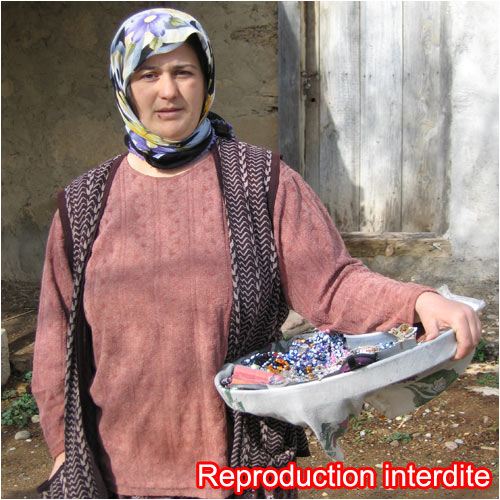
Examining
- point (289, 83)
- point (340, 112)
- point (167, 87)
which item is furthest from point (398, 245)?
point (167, 87)

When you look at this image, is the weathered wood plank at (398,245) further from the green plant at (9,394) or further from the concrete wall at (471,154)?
the green plant at (9,394)

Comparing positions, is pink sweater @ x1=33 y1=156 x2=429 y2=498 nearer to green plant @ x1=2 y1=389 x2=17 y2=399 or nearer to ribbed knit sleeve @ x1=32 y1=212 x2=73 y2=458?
ribbed knit sleeve @ x1=32 y1=212 x2=73 y2=458

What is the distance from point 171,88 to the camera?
1707mm

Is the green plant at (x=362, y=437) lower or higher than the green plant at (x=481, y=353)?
lower

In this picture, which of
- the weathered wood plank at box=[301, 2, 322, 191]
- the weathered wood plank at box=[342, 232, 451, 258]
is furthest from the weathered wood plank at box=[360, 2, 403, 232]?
the weathered wood plank at box=[301, 2, 322, 191]

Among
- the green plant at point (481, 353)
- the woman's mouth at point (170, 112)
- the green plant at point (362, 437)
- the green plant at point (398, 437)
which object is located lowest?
the green plant at point (362, 437)

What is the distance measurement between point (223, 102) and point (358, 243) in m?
1.31

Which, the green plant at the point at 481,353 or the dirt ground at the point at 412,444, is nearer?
the dirt ground at the point at 412,444

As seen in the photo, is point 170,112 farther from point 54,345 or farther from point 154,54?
point 54,345

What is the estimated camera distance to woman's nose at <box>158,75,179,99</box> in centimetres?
171

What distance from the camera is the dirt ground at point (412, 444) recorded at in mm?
3123

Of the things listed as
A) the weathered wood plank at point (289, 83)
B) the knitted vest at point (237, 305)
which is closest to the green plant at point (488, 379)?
the weathered wood plank at point (289, 83)

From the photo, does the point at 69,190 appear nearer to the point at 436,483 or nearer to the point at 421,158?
the point at 436,483

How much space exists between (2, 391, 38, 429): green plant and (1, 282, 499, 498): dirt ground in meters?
0.04
